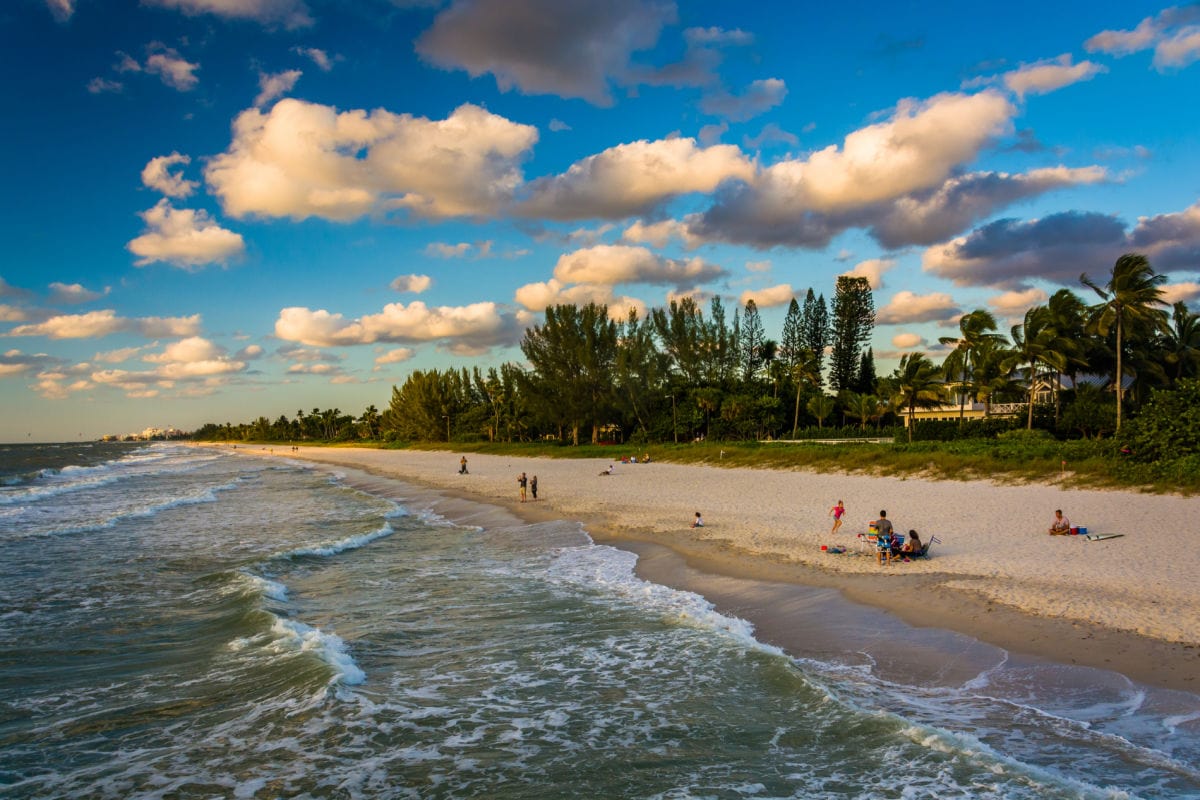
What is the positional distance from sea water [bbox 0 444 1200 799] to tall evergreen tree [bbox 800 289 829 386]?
217 feet

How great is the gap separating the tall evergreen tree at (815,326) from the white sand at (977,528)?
45125mm

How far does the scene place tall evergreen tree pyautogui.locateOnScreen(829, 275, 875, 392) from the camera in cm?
7219

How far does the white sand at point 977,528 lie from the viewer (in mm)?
10695

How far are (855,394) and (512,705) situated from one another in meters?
64.9

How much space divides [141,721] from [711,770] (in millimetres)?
6485

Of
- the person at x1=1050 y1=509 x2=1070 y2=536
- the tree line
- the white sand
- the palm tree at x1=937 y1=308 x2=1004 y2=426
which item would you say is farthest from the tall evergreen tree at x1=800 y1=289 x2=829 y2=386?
the person at x1=1050 y1=509 x2=1070 y2=536

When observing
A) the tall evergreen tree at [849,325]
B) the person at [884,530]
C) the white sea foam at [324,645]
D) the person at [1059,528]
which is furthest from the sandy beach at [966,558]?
the tall evergreen tree at [849,325]

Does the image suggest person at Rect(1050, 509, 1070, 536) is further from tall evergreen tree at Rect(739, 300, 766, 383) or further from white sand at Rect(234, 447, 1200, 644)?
tall evergreen tree at Rect(739, 300, 766, 383)

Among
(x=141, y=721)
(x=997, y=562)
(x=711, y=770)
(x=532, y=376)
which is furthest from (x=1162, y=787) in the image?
(x=532, y=376)

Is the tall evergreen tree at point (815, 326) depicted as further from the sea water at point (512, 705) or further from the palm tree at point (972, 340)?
the sea water at point (512, 705)

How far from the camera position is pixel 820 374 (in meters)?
70.4

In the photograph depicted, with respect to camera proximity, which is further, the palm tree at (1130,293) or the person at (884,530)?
the palm tree at (1130,293)

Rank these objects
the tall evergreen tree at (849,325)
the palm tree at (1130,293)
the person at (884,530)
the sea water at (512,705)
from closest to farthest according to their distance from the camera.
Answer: the sea water at (512,705) < the person at (884,530) < the palm tree at (1130,293) < the tall evergreen tree at (849,325)

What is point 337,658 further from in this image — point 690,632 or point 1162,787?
point 1162,787
